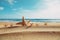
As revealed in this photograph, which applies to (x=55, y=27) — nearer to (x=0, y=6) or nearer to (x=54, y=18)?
(x=54, y=18)

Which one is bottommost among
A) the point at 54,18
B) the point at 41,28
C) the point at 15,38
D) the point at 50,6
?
the point at 15,38

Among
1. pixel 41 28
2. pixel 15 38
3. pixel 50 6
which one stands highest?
pixel 50 6

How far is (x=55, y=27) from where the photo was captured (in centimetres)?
237

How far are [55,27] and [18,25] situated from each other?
0.61 meters

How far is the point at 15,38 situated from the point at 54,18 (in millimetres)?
711

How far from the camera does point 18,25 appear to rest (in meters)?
2.39

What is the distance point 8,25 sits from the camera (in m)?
2.40

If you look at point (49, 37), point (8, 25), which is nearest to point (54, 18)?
point (49, 37)

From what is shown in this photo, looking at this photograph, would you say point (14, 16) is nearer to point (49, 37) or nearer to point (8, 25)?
point (8, 25)

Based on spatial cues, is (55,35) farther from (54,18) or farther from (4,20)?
(4,20)

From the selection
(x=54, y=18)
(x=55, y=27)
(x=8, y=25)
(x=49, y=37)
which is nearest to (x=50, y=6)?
(x=54, y=18)

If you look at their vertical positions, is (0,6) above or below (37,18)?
above

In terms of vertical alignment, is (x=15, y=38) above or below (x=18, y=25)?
below

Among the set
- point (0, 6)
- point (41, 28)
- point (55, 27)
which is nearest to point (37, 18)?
point (41, 28)
